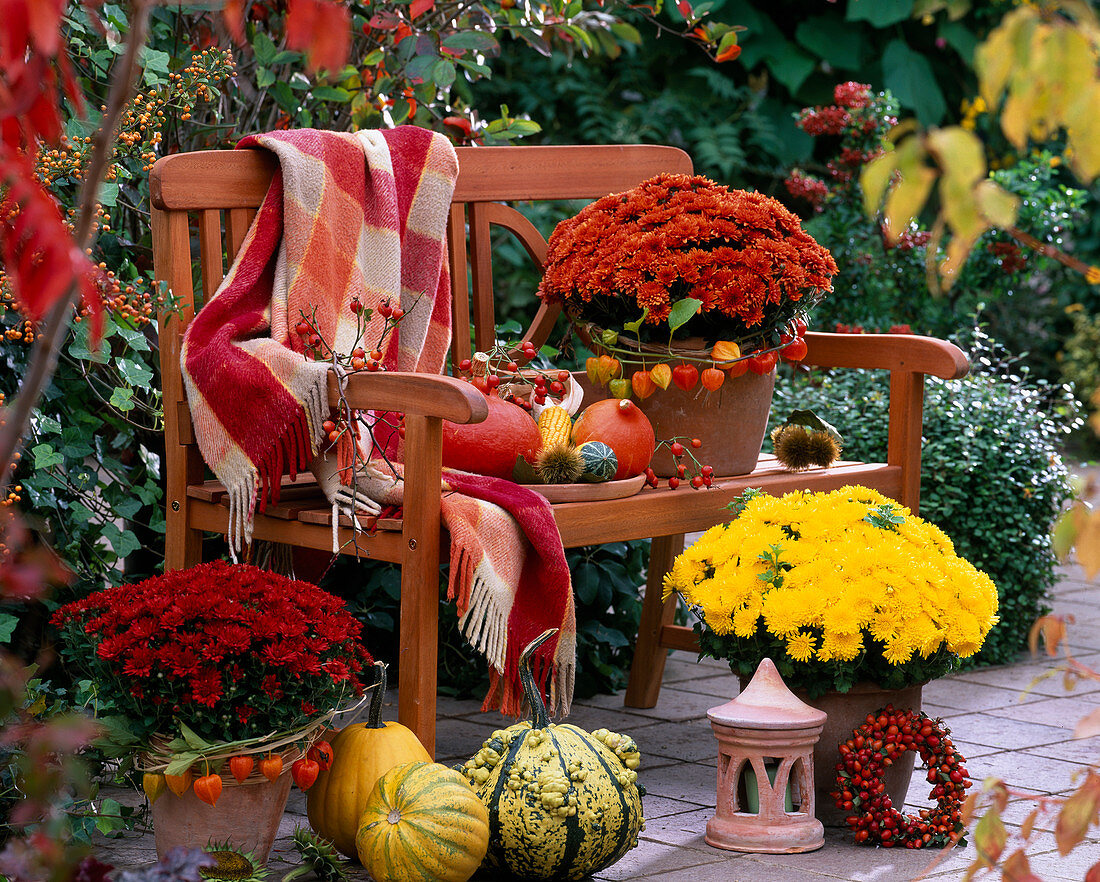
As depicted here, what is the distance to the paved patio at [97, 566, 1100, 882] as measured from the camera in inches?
92.4

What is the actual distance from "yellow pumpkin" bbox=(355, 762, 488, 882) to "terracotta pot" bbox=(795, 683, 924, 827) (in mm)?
721

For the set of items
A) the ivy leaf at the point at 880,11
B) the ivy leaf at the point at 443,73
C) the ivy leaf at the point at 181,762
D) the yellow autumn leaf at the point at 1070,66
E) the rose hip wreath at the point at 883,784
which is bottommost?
the rose hip wreath at the point at 883,784

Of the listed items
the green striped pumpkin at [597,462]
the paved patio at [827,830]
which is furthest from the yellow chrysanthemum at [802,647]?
the green striped pumpkin at [597,462]

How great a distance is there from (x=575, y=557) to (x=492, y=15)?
55.6 inches

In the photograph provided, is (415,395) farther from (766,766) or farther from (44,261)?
(44,261)

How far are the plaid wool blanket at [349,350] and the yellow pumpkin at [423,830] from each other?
1.14 ft

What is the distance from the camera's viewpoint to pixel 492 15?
11.8 feet

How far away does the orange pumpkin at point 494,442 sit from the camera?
266 centimetres

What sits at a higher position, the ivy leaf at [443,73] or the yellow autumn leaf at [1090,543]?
the ivy leaf at [443,73]

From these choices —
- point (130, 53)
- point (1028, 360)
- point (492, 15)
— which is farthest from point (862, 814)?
point (1028, 360)

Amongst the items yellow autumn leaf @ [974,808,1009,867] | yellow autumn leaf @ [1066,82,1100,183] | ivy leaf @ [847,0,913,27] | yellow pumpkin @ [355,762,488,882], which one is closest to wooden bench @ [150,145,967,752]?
yellow pumpkin @ [355,762,488,882]

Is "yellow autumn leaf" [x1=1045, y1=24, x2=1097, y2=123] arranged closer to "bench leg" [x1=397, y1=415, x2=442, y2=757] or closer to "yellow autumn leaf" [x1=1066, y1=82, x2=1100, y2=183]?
"yellow autumn leaf" [x1=1066, y1=82, x2=1100, y2=183]

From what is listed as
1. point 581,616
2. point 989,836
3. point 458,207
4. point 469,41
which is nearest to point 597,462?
point 458,207

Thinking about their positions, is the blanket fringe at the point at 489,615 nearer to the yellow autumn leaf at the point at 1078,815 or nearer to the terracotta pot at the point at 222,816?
the terracotta pot at the point at 222,816
